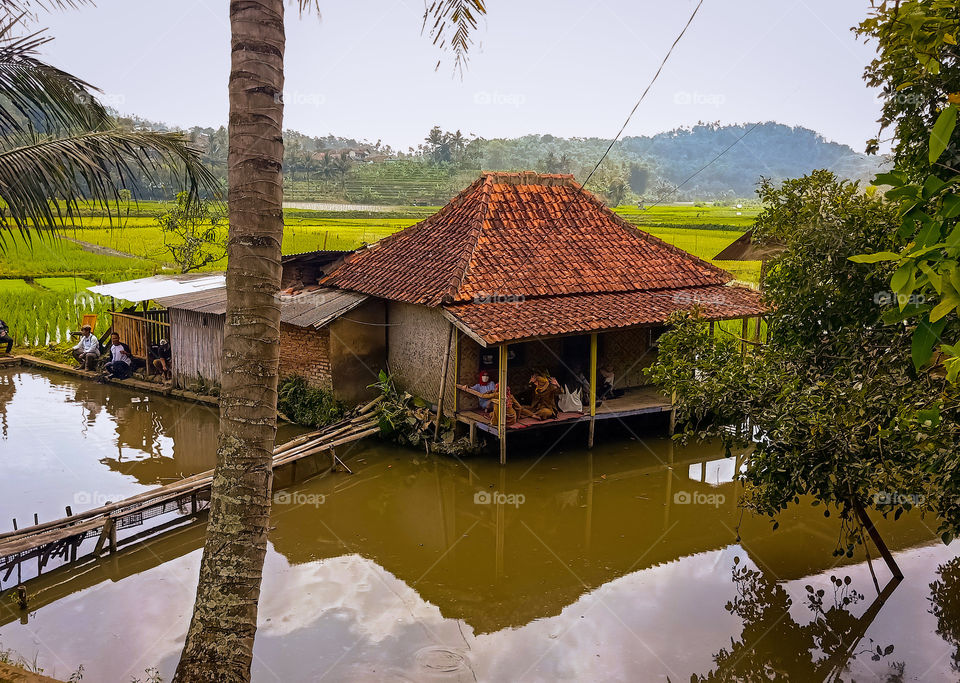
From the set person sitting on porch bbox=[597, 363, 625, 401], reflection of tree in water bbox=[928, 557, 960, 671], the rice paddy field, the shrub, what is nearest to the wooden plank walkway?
the shrub

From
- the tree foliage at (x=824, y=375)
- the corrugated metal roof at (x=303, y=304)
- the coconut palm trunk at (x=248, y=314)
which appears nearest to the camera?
the coconut palm trunk at (x=248, y=314)

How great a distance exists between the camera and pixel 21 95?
6434mm

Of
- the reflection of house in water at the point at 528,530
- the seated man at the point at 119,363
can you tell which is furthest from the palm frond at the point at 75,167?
the seated man at the point at 119,363

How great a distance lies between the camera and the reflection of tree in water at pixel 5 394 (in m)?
13.5

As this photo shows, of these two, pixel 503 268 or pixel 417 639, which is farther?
pixel 503 268

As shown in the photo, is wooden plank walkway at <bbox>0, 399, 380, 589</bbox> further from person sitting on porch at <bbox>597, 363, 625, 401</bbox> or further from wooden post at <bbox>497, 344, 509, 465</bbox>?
person sitting on porch at <bbox>597, 363, 625, 401</bbox>

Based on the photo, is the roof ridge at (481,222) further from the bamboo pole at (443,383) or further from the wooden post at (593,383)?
the wooden post at (593,383)

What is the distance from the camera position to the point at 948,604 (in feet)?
26.5

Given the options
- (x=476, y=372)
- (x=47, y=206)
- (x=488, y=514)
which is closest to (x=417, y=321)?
(x=476, y=372)

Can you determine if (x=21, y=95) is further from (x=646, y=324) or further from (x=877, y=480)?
(x=646, y=324)

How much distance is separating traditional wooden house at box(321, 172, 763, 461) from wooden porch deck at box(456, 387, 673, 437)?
0.03 m

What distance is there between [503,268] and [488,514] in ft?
15.2

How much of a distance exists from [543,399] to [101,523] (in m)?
6.36

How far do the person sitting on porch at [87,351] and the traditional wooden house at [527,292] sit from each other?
6101 mm
